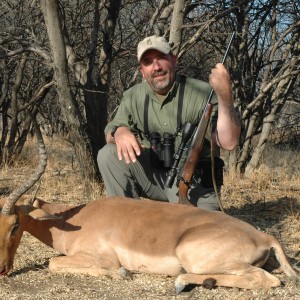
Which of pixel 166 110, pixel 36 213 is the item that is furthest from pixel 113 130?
pixel 36 213

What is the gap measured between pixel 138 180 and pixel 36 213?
4.00ft

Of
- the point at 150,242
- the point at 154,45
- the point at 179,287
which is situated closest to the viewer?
the point at 179,287

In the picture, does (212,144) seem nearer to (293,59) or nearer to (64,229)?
(64,229)

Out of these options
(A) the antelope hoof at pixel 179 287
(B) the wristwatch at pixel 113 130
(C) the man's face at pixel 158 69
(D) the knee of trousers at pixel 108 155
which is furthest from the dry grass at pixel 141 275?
(C) the man's face at pixel 158 69

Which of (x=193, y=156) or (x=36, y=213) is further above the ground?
(x=193, y=156)

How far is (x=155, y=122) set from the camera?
5570 mm

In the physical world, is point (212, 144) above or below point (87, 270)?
above

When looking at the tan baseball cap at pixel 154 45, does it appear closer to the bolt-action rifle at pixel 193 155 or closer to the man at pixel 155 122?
the man at pixel 155 122

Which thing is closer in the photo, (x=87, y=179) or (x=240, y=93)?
(x=87, y=179)

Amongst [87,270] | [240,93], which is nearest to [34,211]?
[87,270]

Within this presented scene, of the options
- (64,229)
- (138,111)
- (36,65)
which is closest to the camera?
(64,229)

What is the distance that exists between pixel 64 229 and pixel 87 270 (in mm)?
533

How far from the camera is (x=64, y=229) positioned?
4.83 meters

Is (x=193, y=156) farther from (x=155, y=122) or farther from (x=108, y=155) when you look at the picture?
(x=108, y=155)
